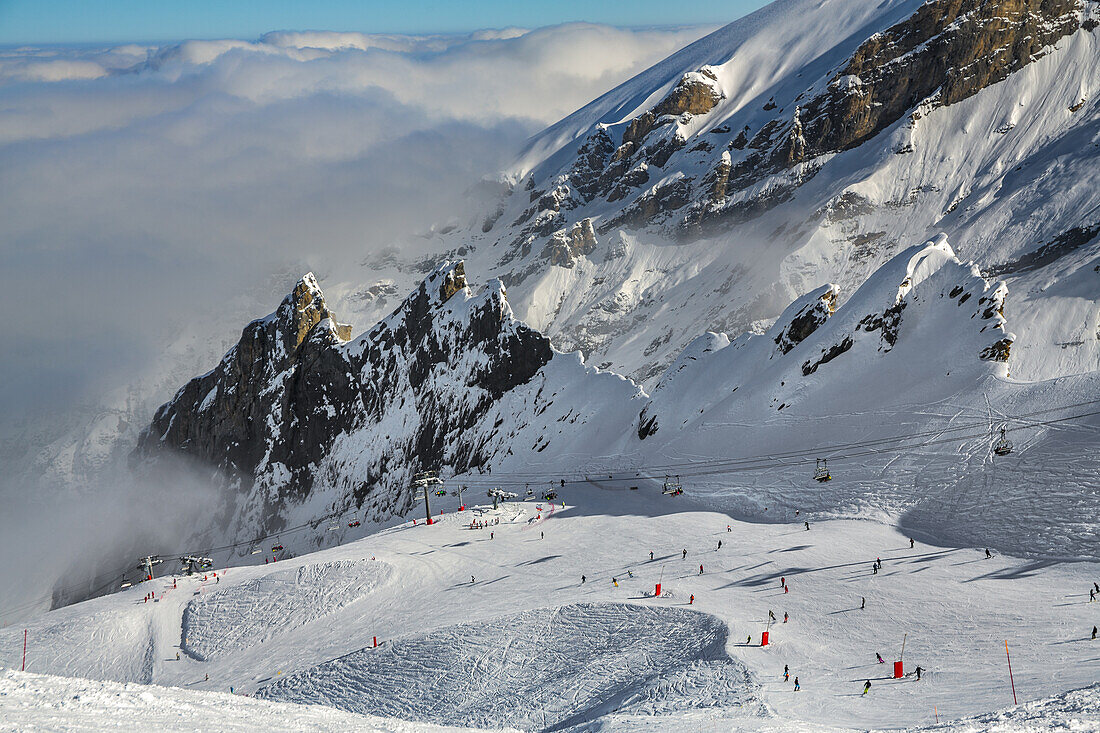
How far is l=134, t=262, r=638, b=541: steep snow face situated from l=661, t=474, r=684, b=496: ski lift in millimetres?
25496

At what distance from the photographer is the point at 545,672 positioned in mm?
43844

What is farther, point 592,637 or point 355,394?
point 355,394

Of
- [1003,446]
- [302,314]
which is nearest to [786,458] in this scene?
[1003,446]

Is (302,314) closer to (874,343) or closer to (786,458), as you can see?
(786,458)

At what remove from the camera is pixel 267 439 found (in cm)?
14938

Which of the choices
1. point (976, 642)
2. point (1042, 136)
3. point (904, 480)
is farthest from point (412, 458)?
point (1042, 136)

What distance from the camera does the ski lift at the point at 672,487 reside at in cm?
7442

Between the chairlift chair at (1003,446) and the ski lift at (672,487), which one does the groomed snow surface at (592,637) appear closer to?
the ski lift at (672,487)

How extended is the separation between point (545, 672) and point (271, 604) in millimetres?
29066

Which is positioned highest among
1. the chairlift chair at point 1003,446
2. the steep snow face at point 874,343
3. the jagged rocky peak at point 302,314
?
the jagged rocky peak at point 302,314

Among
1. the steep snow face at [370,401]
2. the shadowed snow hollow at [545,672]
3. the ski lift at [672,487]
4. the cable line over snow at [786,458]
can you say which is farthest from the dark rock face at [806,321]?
the shadowed snow hollow at [545,672]

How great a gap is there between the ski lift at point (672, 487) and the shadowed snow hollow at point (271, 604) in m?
26.9

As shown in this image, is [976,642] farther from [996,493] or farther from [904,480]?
[904,480]

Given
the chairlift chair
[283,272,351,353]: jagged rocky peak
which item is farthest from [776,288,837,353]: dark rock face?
[283,272,351,353]: jagged rocky peak
